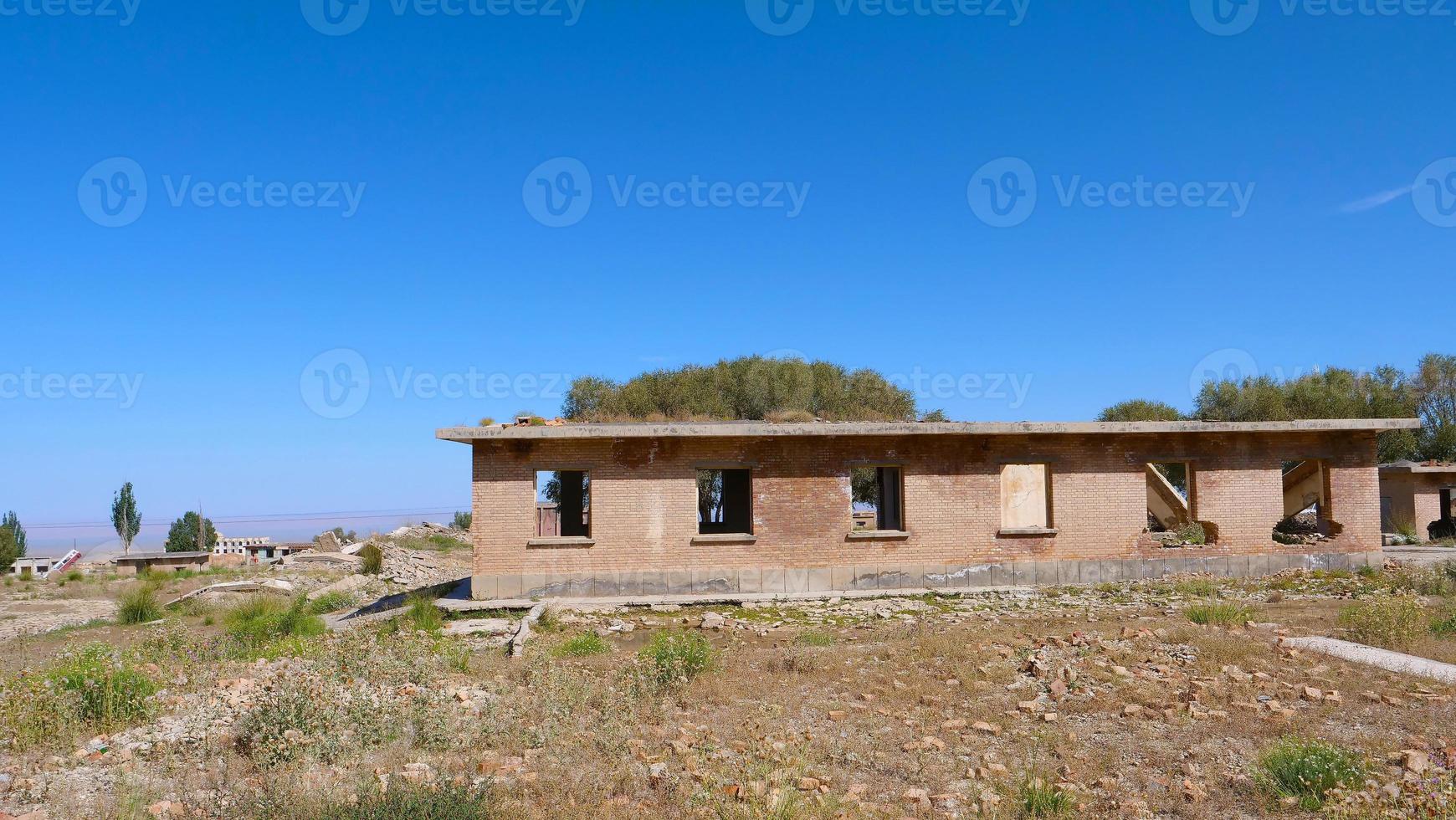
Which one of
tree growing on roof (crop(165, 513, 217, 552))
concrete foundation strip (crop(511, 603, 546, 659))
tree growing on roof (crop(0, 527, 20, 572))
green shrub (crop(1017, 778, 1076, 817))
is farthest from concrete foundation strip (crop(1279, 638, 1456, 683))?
tree growing on roof (crop(165, 513, 217, 552))

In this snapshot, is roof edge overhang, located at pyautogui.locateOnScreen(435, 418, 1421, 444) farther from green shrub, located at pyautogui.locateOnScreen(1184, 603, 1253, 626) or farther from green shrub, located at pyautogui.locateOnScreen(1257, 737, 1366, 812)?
green shrub, located at pyautogui.locateOnScreen(1257, 737, 1366, 812)

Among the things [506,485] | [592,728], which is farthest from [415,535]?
[592,728]

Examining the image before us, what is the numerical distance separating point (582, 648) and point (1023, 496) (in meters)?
14.7

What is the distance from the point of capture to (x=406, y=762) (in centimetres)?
693

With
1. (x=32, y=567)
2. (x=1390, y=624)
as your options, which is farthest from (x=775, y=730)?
(x=32, y=567)

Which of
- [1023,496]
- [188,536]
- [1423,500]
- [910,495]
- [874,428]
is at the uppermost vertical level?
[874,428]

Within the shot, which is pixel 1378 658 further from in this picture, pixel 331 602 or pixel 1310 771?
pixel 331 602

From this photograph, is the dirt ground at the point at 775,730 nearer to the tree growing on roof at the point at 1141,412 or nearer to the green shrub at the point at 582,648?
the green shrub at the point at 582,648

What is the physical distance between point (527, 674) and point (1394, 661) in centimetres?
994

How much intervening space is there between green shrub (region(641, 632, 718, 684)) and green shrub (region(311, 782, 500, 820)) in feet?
13.2

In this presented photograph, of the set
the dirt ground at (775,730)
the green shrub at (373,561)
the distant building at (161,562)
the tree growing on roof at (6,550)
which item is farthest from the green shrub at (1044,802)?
the tree growing on roof at (6,550)

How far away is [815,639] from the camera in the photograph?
13094 mm

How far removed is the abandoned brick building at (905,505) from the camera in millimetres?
17531

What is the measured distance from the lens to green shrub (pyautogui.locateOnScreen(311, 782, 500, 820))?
5.26 metres
